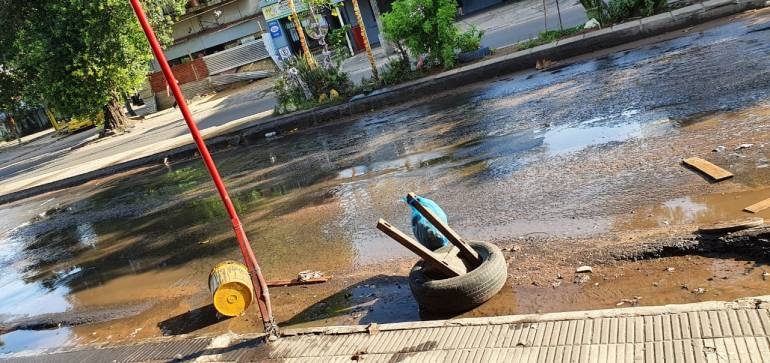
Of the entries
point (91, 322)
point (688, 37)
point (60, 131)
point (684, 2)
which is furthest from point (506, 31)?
point (60, 131)

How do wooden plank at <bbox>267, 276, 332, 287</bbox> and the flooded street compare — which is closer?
the flooded street

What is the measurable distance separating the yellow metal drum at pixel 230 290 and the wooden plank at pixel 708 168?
14.5 feet

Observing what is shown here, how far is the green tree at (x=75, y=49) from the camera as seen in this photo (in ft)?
69.3

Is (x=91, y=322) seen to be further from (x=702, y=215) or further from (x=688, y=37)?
(x=688, y=37)

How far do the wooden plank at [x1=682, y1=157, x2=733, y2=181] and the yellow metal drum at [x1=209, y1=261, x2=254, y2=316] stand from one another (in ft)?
14.5

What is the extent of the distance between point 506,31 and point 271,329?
1748 centimetres

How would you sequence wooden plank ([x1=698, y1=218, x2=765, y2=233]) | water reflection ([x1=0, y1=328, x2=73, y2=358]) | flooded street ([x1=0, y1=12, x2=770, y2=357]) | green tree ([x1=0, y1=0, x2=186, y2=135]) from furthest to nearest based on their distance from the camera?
green tree ([x1=0, y1=0, x2=186, y2=135]), water reflection ([x1=0, y1=328, x2=73, y2=358]), flooded street ([x1=0, y1=12, x2=770, y2=357]), wooden plank ([x1=698, y1=218, x2=765, y2=233])

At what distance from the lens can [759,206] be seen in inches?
179

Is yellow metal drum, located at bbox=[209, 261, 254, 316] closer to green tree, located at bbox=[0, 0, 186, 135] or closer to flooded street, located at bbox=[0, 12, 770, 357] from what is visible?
flooded street, located at bbox=[0, 12, 770, 357]

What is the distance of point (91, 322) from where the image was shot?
6.63 metres

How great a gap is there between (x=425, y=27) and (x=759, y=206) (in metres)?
10.1

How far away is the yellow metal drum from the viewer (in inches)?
215

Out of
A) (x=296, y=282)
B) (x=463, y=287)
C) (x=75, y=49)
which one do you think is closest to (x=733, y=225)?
(x=463, y=287)

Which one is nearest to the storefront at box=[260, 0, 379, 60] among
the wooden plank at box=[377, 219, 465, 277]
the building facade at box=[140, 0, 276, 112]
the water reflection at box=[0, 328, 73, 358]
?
the building facade at box=[140, 0, 276, 112]
